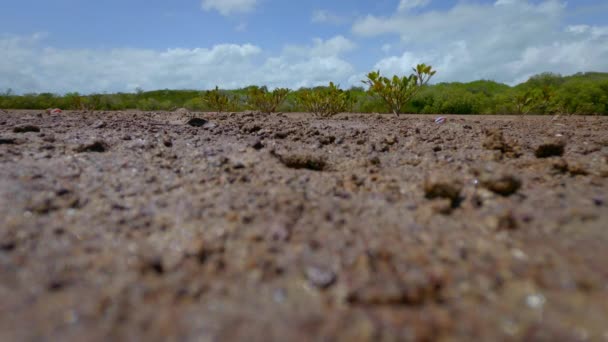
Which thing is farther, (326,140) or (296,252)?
(326,140)

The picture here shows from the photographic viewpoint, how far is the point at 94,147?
2.17m

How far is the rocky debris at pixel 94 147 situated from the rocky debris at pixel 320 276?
189cm

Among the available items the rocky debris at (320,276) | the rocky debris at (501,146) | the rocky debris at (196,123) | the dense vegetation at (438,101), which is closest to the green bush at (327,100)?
the dense vegetation at (438,101)

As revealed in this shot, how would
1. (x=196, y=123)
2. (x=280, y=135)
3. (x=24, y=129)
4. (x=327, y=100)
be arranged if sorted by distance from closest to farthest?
1. (x=24, y=129)
2. (x=280, y=135)
3. (x=196, y=123)
4. (x=327, y=100)

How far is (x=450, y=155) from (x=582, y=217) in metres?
1.16

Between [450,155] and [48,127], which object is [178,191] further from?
[48,127]

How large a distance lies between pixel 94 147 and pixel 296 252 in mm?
1821

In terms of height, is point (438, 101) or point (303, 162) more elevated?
point (438, 101)

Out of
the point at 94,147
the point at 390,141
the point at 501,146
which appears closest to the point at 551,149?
the point at 501,146

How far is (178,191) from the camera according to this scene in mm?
1479

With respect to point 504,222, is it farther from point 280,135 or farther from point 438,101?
point 438,101

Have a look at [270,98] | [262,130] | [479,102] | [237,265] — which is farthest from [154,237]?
[479,102]

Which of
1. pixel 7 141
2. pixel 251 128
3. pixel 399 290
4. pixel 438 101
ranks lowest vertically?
pixel 399 290

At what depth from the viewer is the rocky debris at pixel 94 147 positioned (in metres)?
2.12
